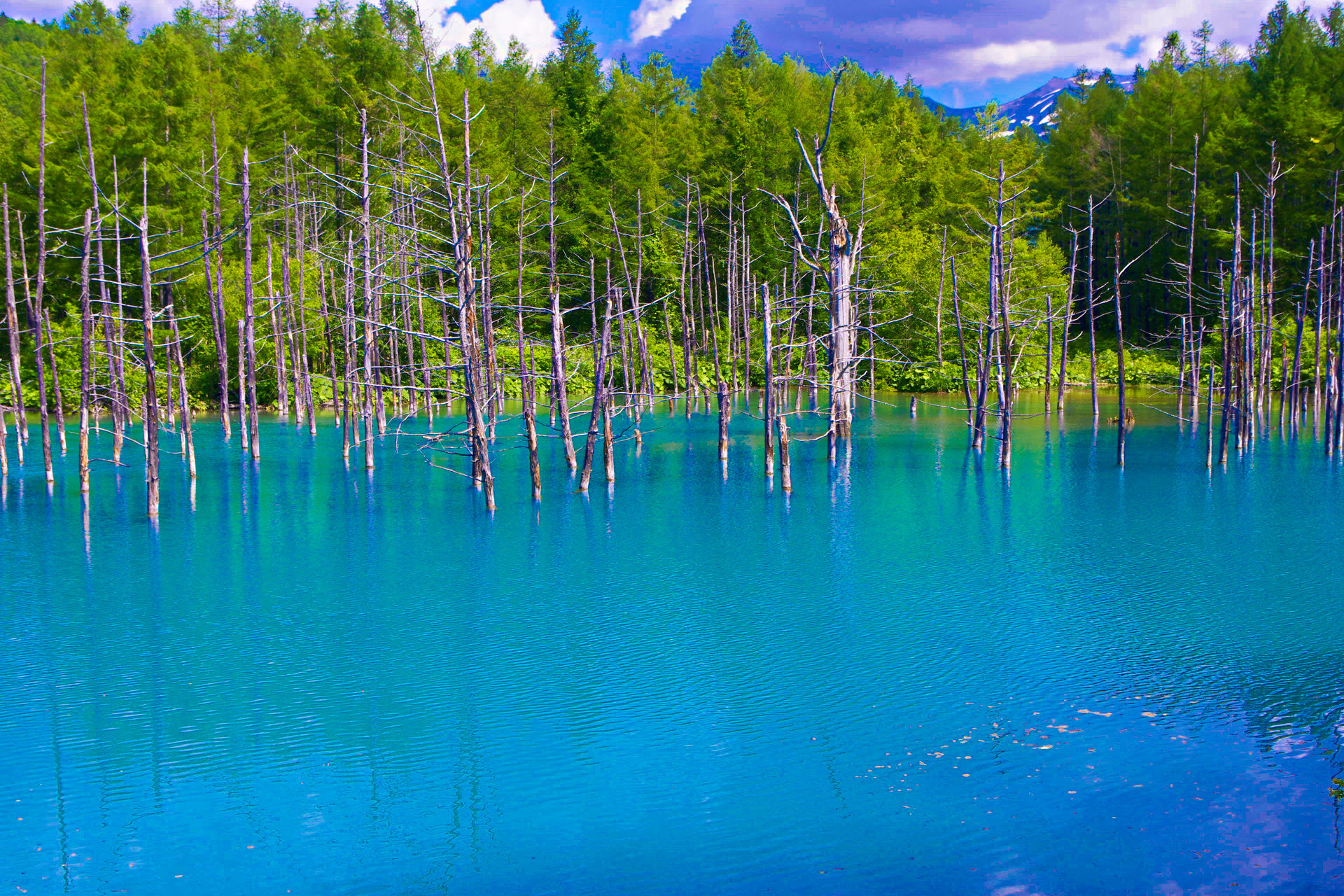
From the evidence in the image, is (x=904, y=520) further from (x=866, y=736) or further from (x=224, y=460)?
(x=224, y=460)

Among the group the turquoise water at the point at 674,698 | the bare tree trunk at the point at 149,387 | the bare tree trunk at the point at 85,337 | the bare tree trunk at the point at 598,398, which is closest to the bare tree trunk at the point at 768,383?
the turquoise water at the point at 674,698

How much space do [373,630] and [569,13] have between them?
4300 cm

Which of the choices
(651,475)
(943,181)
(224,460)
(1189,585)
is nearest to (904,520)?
(1189,585)

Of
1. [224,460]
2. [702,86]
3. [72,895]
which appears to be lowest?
[72,895]

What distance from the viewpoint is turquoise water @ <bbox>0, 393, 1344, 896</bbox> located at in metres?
6.84

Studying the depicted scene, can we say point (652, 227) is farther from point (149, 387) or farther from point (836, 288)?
point (149, 387)

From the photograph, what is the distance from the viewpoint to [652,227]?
1736 inches

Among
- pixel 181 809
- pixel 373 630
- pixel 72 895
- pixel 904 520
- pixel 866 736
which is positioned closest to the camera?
pixel 72 895

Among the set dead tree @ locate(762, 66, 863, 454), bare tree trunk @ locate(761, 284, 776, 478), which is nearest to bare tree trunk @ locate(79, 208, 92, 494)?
bare tree trunk @ locate(761, 284, 776, 478)

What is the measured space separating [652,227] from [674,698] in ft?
118

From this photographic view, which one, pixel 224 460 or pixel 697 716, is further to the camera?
pixel 224 460

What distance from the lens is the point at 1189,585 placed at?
1347 centimetres

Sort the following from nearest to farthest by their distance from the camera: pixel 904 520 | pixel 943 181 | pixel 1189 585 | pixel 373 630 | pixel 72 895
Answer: pixel 72 895 → pixel 373 630 → pixel 1189 585 → pixel 904 520 → pixel 943 181

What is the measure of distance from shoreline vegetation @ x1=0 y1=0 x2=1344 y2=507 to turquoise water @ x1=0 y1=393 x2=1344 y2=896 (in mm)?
5943
